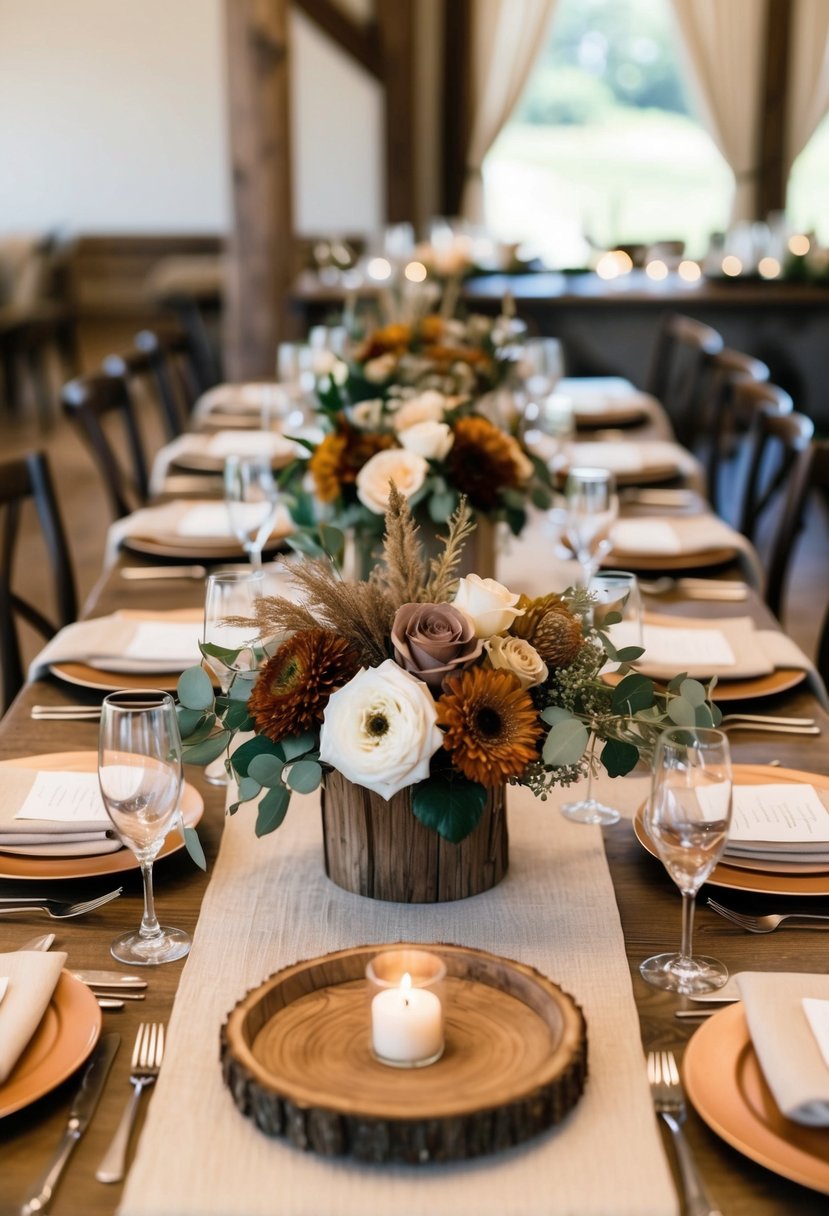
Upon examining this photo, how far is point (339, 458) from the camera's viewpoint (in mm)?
1928

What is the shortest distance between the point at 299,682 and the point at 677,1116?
1.37 feet

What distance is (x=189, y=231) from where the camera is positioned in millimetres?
11391

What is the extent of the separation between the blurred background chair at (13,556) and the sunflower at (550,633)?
123cm

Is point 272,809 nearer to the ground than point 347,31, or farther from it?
nearer to the ground

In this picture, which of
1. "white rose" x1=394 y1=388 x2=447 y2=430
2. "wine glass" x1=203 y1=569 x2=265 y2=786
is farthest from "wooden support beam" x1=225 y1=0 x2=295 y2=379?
"wine glass" x1=203 y1=569 x2=265 y2=786

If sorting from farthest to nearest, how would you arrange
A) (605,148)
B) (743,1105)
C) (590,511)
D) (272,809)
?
(605,148)
(590,511)
(272,809)
(743,1105)

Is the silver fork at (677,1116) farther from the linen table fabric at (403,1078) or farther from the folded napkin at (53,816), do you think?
the folded napkin at (53,816)

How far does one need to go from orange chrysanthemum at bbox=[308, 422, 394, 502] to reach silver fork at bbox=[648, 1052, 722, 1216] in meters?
1.08

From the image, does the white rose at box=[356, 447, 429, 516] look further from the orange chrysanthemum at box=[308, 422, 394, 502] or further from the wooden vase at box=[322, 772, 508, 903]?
the wooden vase at box=[322, 772, 508, 903]

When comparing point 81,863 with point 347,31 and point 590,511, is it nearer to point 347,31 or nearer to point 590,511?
point 590,511

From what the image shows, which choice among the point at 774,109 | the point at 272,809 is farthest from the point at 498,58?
the point at 272,809

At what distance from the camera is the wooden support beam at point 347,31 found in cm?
859

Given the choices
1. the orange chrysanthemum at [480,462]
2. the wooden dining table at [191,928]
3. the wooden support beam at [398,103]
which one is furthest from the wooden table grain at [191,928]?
the wooden support beam at [398,103]

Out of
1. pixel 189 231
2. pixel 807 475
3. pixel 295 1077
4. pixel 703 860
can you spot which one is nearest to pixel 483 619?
pixel 703 860
